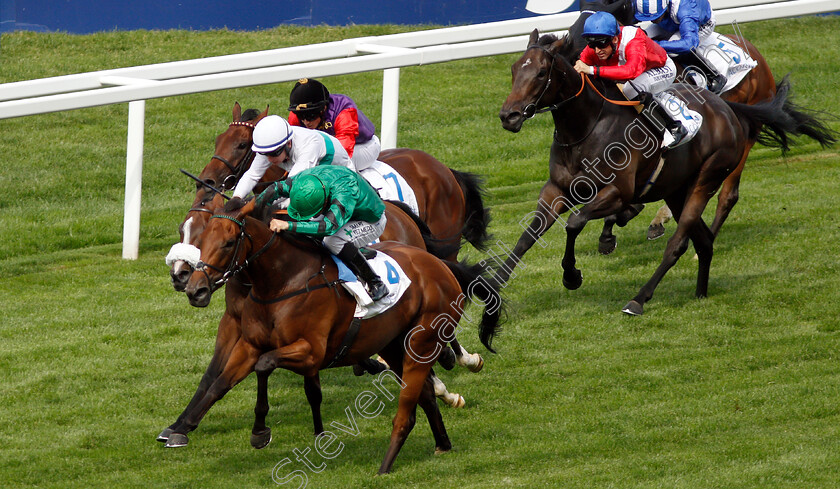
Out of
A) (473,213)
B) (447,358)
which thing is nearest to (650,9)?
(473,213)

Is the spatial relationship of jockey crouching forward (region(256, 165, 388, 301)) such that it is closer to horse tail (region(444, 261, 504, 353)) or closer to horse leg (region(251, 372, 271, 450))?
horse tail (region(444, 261, 504, 353))

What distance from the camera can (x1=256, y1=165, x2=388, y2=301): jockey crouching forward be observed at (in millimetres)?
5738

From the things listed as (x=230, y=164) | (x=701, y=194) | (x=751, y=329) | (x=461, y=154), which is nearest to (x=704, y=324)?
(x=751, y=329)

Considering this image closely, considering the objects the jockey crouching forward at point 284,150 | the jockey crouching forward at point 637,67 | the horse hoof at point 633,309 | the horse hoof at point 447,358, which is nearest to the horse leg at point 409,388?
the horse hoof at point 447,358

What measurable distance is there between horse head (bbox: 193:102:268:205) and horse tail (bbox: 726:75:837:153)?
455 cm

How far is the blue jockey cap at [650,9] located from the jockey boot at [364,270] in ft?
15.5

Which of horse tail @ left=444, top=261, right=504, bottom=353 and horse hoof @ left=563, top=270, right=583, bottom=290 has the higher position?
horse tail @ left=444, top=261, right=504, bottom=353

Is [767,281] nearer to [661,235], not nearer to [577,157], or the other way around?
[661,235]

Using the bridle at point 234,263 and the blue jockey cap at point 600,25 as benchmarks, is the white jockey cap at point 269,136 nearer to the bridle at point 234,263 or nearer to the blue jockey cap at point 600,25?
the bridle at point 234,263

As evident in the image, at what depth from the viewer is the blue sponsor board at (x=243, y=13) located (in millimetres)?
15133

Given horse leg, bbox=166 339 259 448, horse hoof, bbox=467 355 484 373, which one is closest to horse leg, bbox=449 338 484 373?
horse hoof, bbox=467 355 484 373

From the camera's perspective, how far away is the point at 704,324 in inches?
342

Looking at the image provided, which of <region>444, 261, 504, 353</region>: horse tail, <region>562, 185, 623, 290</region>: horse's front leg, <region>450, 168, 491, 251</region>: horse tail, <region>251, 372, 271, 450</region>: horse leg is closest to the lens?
<region>251, 372, 271, 450</region>: horse leg

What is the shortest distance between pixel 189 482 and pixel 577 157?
3.83 meters
